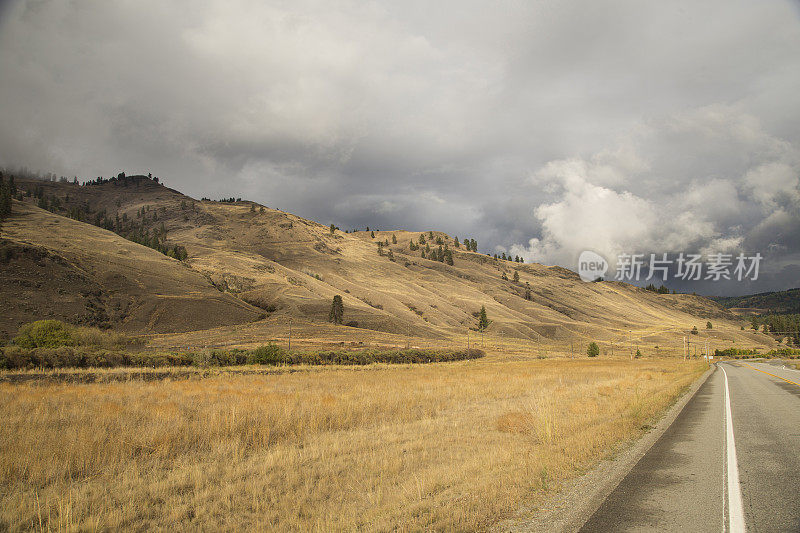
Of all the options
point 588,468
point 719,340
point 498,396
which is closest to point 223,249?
point 498,396

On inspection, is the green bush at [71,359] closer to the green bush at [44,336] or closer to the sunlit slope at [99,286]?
the green bush at [44,336]

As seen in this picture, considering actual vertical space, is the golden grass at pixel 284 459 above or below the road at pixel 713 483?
below

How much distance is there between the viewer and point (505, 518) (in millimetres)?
5930

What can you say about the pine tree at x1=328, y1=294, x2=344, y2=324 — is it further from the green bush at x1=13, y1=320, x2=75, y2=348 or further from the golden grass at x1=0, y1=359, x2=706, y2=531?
the golden grass at x1=0, y1=359, x2=706, y2=531

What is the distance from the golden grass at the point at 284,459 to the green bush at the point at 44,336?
109 feet

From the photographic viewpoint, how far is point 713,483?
22.7ft

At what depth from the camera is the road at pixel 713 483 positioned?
545 centimetres

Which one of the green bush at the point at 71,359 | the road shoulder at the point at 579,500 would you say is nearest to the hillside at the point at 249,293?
the green bush at the point at 71,359

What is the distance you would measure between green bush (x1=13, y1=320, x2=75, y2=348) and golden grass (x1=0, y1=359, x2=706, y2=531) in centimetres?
3322

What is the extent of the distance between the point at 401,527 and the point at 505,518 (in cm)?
156

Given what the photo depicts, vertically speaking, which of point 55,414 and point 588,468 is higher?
point 588,468

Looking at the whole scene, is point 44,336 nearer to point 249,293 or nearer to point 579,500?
point 579,500

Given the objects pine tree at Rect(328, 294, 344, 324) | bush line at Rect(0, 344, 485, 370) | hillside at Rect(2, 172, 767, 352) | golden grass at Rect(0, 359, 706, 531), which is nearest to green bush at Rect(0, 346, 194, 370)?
bush line at Rect(0, 344, 485, 370)

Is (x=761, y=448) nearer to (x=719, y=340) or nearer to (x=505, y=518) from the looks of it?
(x=505, y=518)
